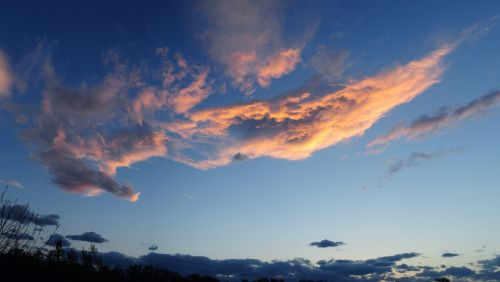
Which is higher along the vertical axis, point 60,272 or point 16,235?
point 16,235

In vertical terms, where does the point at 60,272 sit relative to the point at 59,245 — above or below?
below

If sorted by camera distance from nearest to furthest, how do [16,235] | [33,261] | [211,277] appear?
[16,235] → [33,261] → [211,277]

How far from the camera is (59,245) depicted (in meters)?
17.8

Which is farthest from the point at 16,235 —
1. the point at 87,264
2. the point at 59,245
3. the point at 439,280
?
the point at 439,280

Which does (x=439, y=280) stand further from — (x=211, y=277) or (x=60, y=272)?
(x=60, y=272)

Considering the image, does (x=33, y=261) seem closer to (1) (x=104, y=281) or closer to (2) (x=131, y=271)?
(1) (x=104, y=281)

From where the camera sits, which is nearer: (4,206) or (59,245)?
(4,206)

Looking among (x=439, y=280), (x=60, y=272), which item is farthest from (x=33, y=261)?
(x=439, y=280)

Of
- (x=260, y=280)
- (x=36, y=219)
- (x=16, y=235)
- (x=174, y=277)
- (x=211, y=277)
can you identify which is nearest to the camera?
(x=16, y=235)

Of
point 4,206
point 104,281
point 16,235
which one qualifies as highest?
point 4,206

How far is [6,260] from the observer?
46.9 ft

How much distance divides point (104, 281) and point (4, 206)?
775cm

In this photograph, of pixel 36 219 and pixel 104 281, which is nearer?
pixel 36 219

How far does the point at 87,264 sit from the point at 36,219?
6.34 meters
